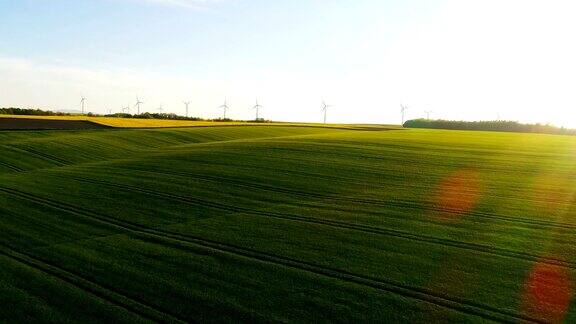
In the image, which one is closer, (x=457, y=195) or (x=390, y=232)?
(x=390, y=232)

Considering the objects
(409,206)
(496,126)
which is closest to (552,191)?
(409,206)

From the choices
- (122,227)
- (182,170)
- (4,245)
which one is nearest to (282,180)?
(182,170)

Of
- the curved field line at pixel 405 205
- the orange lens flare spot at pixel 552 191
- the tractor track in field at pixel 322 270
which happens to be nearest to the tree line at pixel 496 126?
the orange lens flare spot at pixel 552 191

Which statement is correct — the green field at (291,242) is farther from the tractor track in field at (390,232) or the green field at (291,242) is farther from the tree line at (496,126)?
the tree line at (496,126)

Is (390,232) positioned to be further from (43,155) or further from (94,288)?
(43,155)

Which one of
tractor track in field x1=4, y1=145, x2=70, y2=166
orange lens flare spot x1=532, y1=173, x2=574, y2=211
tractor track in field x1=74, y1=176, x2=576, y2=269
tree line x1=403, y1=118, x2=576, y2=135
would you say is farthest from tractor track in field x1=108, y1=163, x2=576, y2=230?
tree line x1=403, y1=118, x2=576, y2=135
